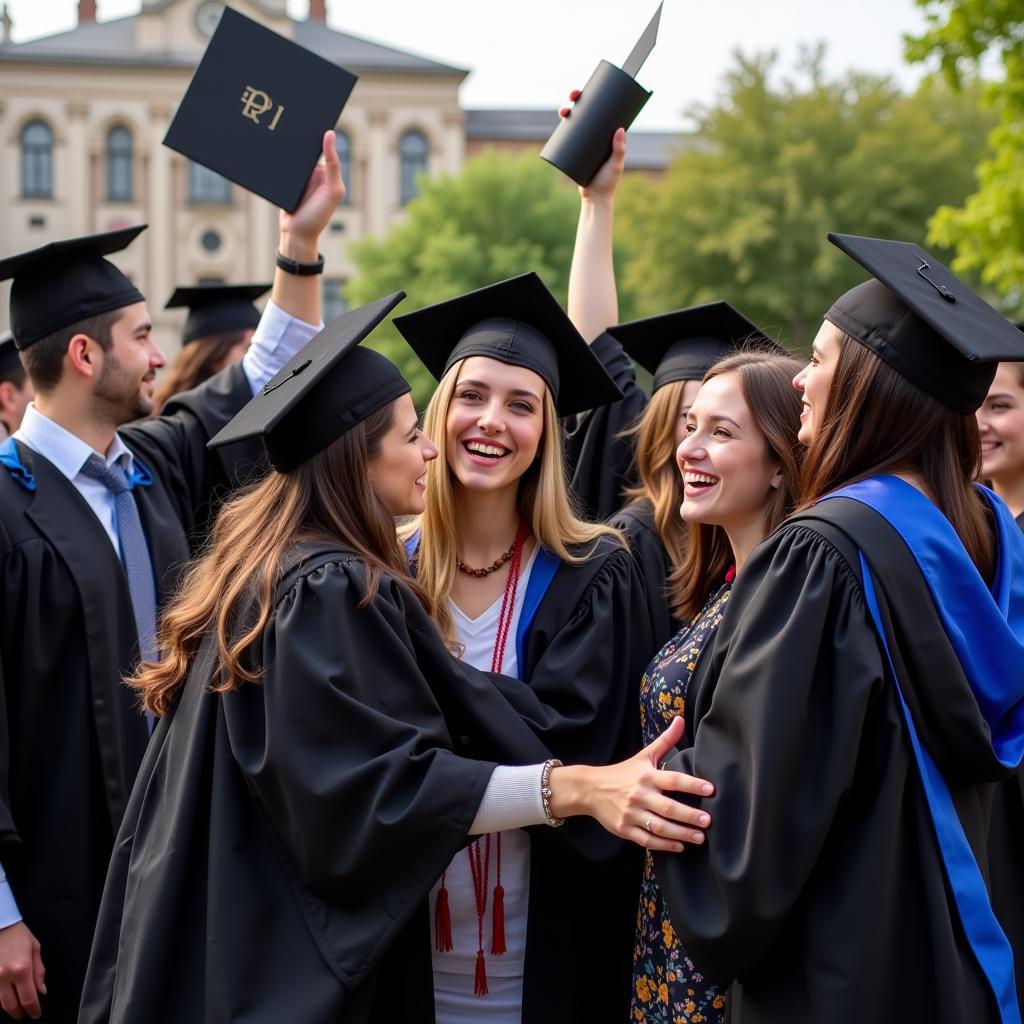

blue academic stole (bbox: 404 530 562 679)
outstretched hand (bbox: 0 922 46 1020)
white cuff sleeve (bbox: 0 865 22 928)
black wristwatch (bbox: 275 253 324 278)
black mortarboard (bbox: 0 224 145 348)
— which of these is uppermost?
black wristwatch (bbox: 275 253 324 278)

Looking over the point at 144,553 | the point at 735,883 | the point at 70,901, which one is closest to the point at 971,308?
the point at 735,883

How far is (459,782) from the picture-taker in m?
2.57

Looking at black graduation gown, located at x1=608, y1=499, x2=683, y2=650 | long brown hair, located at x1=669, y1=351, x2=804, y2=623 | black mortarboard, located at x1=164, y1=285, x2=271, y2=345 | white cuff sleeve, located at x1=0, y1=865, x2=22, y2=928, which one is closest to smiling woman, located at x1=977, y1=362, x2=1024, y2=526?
black graduation gown, located at x1=608, y1=499, x2=683, y2=650

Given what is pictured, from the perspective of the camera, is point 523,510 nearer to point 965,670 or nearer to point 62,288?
point 965,670

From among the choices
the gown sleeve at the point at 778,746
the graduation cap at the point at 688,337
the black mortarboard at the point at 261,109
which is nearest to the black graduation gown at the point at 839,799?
the gown sleeve at the point at 778,746

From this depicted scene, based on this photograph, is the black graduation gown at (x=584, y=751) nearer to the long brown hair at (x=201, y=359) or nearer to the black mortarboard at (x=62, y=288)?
the black mortarboard at (x=62, y=288)

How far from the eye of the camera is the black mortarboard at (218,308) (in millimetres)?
5812

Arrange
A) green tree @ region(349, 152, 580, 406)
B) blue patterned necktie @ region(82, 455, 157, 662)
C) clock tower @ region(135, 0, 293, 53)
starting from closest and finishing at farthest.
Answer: blue patterned necktie @ region(82, 455, 157, 662), green tree @ region(349, 152, 580, 406), clock tower @ region(135, 0, 293, 53)

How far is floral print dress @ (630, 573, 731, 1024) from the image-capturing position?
8.70 feet

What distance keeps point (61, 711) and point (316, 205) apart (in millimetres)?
1824

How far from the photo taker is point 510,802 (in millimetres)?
2604

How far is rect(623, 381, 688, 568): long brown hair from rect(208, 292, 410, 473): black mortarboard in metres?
1.16

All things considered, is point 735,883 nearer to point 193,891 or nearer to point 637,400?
point 193,891

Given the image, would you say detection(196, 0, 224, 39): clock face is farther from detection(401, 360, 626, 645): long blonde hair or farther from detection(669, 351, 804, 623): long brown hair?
detection(669, 351, 804, 623): long brown hair
